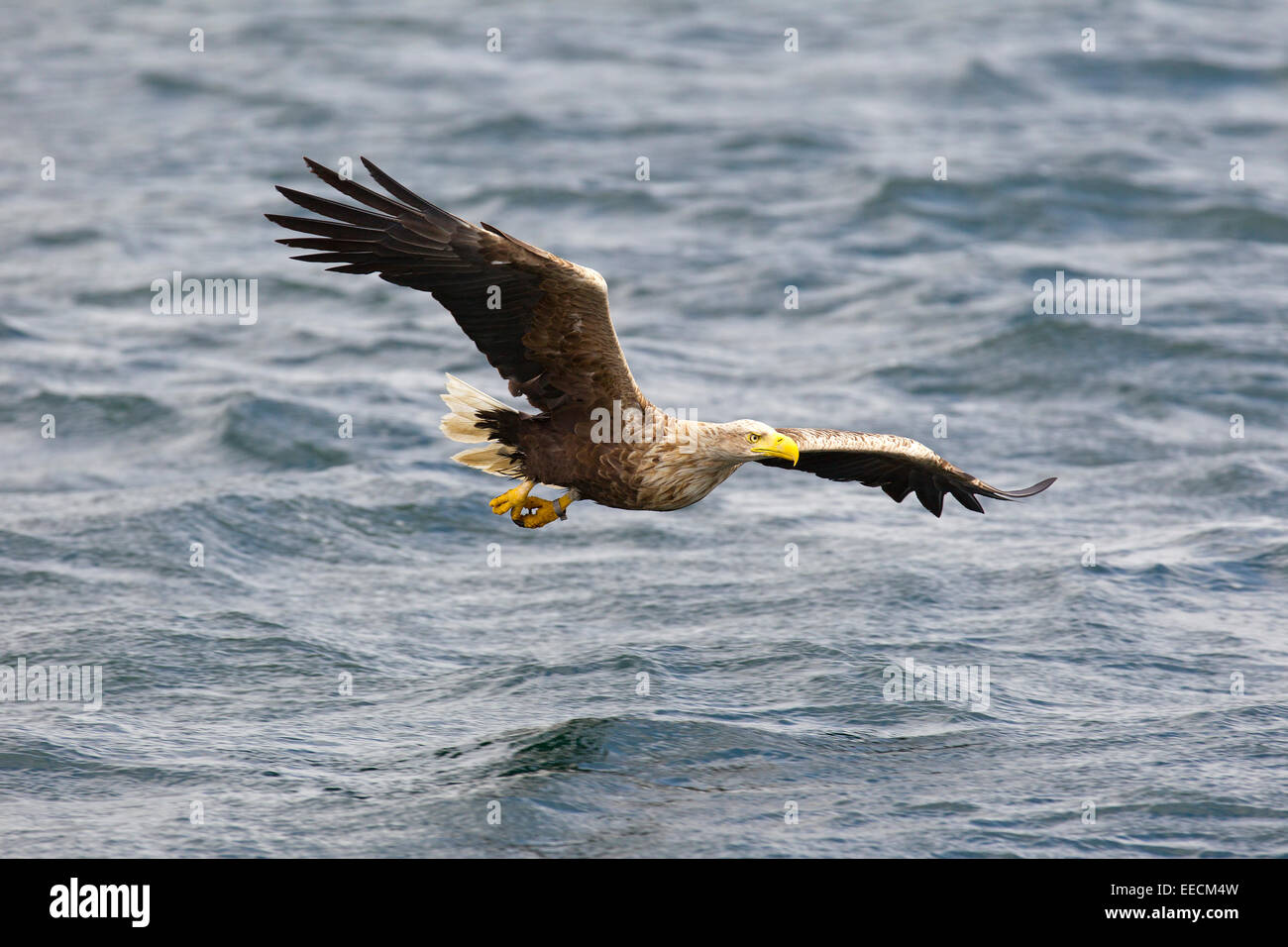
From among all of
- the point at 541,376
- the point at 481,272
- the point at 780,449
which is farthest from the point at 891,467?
the point at 481,272

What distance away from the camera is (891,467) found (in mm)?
11305

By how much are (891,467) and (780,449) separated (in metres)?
1.96

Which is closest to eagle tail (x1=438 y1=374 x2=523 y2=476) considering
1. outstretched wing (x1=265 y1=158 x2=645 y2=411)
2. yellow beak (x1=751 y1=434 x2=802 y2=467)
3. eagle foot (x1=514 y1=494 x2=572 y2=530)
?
eagle foot (x1=514 y1=494 x2=572 y2=530)

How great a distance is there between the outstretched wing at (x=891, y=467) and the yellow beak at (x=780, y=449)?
366 mm

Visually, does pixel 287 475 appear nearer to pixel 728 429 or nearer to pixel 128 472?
pixel 128 472

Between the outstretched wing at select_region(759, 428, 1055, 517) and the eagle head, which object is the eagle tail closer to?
the eagle head

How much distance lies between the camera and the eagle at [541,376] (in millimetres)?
9156

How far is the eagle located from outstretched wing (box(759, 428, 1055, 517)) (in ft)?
0.07

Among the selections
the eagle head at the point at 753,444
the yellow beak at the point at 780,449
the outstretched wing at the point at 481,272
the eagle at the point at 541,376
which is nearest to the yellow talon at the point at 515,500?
the eagle at the point at 541,376

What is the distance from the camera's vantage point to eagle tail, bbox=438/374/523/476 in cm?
1010

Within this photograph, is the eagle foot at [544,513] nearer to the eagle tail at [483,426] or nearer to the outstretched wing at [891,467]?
the eagle tail at [483,426]

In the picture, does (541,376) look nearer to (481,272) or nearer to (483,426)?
(483,426)

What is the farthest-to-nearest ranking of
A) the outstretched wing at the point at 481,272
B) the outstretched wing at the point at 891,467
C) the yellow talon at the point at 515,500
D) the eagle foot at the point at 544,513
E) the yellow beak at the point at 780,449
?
1. the outstretched wing at the point at 891,467
2. the yellow talon at the point at 515,500
3. the eagle foot at the point at 544,513
4. the yellow beak at the point at 780,449
5. the outstretched wing at the point at 481,272
